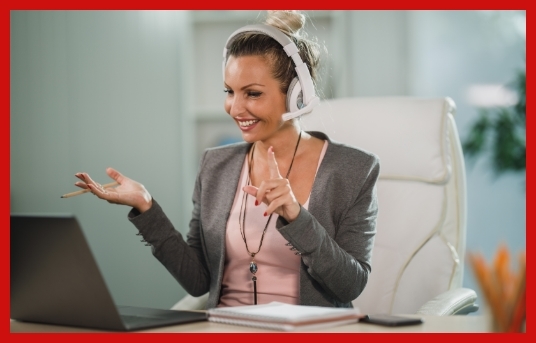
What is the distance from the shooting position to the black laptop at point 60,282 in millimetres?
800

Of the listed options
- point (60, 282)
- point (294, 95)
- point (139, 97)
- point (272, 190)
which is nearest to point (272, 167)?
point (272, 190)

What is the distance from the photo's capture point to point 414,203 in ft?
5.48

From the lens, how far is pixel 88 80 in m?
2.81

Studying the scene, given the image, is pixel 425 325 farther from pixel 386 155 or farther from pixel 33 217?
pixel 386 155

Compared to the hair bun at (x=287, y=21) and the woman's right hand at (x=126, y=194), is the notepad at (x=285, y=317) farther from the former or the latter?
the hair bun at (x=287, y=21)

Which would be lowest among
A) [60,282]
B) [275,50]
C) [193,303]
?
[193,303]

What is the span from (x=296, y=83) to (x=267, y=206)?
27 centimetres

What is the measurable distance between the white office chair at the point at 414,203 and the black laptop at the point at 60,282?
0.81m

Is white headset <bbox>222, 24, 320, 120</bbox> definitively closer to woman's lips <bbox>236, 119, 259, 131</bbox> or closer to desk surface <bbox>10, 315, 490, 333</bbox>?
woman's lips <bbox>236, 119, 259, 131</bbox>

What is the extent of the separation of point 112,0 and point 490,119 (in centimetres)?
232

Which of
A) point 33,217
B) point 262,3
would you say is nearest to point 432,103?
point 262,3

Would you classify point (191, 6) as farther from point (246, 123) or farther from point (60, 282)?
point (60, 282)

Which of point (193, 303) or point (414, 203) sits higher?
point (414, 203)

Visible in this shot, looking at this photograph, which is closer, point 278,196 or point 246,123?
point 278,196
